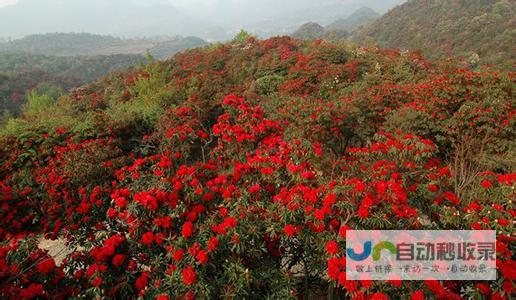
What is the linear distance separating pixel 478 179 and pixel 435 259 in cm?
241

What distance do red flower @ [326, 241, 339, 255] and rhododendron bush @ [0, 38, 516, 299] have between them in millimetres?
11

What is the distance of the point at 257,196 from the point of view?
10.3ft

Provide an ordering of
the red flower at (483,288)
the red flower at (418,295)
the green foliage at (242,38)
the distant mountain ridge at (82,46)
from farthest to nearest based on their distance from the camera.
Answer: the distant mountain ridge at (82,46), the green foliage at (242,38), the red flower at (483,288), the red flower at (418,295)

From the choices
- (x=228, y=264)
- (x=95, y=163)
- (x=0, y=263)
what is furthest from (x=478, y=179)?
(x=95, y=163)

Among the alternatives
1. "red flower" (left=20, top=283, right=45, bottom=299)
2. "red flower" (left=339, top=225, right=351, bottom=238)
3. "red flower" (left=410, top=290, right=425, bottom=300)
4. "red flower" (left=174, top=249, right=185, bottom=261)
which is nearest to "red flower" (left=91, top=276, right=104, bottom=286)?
"red flower" (left=20, top=283, right=45, bottom=299)

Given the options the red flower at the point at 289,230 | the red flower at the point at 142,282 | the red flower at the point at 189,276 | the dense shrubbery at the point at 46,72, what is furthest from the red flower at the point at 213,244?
the dense shrubbery at the point at 46,72

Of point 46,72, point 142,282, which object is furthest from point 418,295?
point 46,72

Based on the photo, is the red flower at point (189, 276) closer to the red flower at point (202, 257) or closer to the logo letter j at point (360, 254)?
the red flower at point (202, 257)

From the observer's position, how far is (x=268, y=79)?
12867 millimetres

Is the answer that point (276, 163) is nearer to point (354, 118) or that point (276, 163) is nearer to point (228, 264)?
point (228, 264)

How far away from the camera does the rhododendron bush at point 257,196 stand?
7.86 ft

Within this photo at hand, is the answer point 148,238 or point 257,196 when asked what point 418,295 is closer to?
point 257,196

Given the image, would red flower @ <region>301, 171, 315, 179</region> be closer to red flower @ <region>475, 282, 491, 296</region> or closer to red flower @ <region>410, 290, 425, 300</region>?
red flower @ <region>410, 290, 425, 300</region>

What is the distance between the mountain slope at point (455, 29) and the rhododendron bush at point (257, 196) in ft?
75.8
